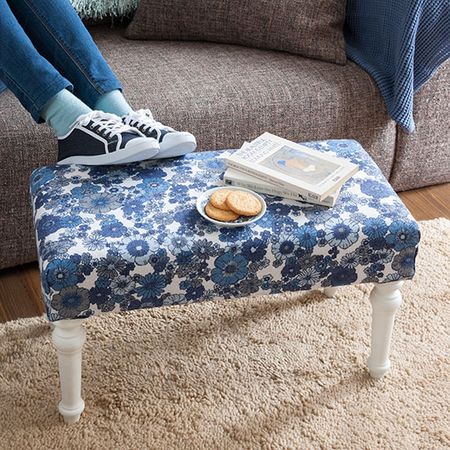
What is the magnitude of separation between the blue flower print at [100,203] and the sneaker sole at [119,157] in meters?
0.10

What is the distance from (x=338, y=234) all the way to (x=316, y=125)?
2.31 feet

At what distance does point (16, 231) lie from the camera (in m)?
1.97

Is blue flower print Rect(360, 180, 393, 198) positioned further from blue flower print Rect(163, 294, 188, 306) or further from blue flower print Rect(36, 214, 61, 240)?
blue flower print Rect(36, 214, 61, 240)

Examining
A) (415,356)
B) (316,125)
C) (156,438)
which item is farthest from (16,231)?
(415,356)

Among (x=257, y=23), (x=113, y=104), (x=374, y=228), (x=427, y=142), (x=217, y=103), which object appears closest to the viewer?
(x=374, y=228)

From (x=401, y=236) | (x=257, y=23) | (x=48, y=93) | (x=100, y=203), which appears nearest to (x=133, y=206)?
(x=100, y=203)

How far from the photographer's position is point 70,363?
151 cm

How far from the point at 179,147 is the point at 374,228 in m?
0.44

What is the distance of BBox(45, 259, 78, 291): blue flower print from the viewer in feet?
4.63

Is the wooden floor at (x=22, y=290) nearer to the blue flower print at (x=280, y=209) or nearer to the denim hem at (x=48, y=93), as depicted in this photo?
the denim hem at (x=48, y=93)

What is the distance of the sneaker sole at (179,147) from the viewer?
5.48 ft

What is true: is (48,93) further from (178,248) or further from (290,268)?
(290,268)

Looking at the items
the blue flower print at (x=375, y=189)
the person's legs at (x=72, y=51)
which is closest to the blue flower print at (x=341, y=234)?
the blue flower print at (x=375, y=189)

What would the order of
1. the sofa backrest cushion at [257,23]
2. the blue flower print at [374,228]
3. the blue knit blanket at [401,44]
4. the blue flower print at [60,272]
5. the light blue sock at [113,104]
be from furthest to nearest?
the sofa backrest cushion at [257,23]
the blue knit blanket at [401,44]
the light blue sock at [113,104]
the blue flower print at [374,228]
the blue flower print at [60,272]
